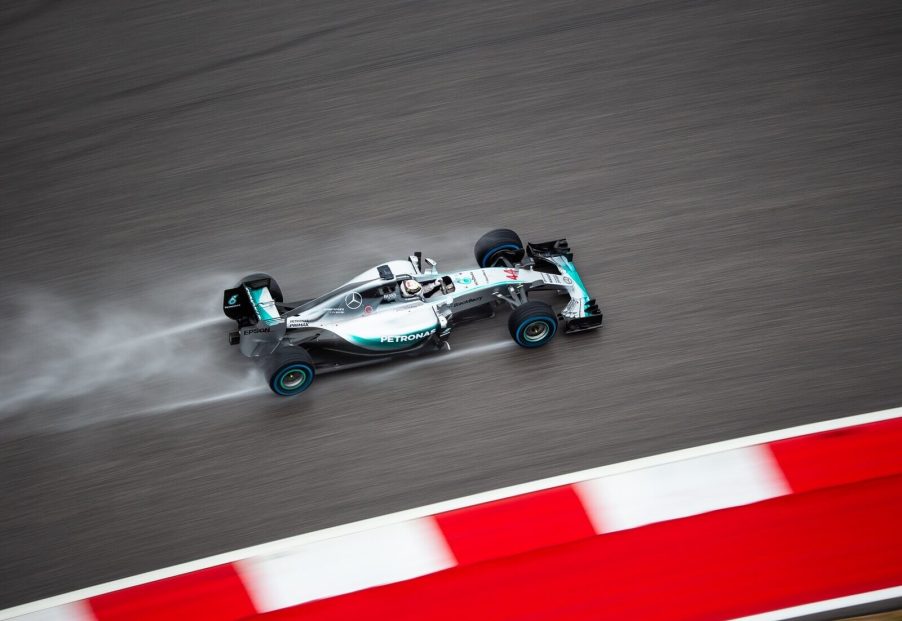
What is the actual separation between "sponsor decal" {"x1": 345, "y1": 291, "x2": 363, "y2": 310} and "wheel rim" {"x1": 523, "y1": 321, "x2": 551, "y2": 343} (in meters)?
1.49

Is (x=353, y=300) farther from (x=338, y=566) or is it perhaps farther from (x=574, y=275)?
(x=338, y=566)

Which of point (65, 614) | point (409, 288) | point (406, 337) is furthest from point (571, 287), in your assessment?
A: point (65, 614)

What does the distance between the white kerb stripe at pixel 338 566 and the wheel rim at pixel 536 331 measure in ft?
8.20

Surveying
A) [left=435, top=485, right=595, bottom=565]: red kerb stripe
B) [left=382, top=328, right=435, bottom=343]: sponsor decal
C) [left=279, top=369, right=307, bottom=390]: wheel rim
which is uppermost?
[left=382, top=328, right=435, bottom=343]: sponsor decal

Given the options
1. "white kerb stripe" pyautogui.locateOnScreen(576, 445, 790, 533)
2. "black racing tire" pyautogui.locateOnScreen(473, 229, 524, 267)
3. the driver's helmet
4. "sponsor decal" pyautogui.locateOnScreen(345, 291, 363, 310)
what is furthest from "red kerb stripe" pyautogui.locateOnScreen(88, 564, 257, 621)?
"black racing tire" pyautogui.locateOnScreen(473, 229, 524, 267)

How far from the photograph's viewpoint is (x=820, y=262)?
760 centimetres

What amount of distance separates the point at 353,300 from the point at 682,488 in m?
3.22

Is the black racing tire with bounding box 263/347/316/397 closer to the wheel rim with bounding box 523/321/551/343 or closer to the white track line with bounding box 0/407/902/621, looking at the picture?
the white track line with bounding box 0/407/902/621

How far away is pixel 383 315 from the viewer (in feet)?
22.0

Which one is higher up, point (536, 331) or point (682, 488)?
point (536, 331)

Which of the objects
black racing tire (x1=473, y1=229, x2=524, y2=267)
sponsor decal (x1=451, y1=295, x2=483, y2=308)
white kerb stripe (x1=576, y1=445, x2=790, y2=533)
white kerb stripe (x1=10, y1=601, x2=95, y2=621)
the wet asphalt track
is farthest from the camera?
black racing tire (x1=473, y1=229, x2=524, y2=267)

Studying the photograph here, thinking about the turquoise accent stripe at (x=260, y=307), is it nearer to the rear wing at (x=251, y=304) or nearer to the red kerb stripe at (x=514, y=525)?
the rear wing at (x=251, y=304)

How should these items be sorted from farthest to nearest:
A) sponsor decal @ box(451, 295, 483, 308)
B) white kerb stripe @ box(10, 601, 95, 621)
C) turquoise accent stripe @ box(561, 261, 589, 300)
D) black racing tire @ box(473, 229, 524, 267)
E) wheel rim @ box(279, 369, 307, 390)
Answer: black racing tire @ box(473, 229, 524, 267), turquoise accent stripe @ box(561, 261, 589, 300), sponsor decal @ box(451, 295, 483, 308), wheel rim @ box(279, 369, 307, 390), white kerb stripe @ box(10, 601, 95, 621)

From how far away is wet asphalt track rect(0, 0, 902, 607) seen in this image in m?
6.26
